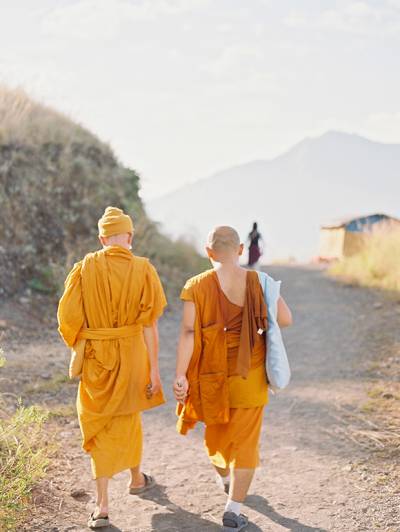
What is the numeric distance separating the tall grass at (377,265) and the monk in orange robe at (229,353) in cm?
929

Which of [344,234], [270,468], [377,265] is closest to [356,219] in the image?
[344,234]

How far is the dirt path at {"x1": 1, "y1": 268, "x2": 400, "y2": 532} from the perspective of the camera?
12.3 ft

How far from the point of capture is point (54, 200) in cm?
1181

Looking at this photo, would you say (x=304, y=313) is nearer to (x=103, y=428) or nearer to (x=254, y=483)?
(x=254, y=483)

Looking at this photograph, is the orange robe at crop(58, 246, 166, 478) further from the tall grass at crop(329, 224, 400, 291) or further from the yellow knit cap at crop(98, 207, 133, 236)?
the tall grass at crop(329, 224, 400, 291)

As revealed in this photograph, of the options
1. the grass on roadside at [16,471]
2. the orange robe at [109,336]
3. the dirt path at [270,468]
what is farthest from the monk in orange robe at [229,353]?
the grass on roadside at [16,471]

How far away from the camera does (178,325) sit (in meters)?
10.3

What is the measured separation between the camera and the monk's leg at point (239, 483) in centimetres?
359

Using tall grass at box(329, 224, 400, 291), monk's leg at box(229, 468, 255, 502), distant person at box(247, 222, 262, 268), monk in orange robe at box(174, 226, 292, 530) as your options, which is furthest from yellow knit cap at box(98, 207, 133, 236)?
distant person at box(247, 222, 262, 268)

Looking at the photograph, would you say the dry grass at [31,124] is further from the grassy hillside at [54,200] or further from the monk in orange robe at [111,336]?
the monk in orange robe at [111,336]

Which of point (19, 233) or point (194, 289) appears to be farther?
point (19, 233)

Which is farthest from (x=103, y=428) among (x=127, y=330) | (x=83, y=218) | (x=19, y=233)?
(x=83, y=218)

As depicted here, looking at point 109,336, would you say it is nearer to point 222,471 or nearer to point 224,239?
point 224,239

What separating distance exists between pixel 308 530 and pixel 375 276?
37.5ft
